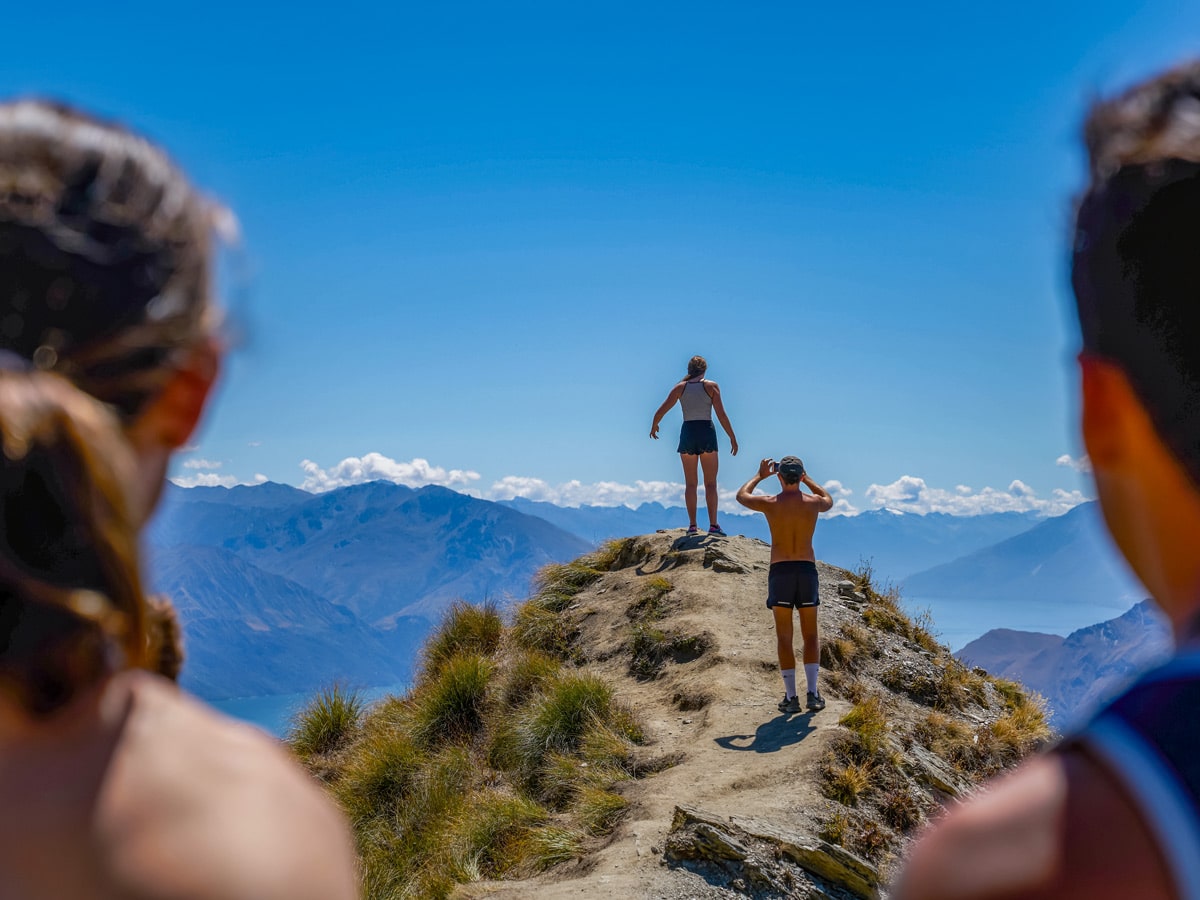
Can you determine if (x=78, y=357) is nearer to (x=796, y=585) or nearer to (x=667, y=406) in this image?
(x=796, y=585)

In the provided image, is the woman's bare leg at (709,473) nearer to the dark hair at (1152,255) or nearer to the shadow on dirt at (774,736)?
the shadow on dirt at (774,736)

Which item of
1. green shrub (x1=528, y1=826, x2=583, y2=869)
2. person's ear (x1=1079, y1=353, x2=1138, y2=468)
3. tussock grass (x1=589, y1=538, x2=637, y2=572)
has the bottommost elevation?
green shrub (x1=528, y1=826, x2=583, y2=869)

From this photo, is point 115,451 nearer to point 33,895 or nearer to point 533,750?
point 33,895

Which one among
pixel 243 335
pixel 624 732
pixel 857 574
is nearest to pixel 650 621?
pixel 624 732

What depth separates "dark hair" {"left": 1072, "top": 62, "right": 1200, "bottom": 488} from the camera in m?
0.93

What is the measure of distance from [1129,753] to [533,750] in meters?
9.77

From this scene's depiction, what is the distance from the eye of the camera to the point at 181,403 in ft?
3.50

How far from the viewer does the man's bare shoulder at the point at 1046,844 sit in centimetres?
77

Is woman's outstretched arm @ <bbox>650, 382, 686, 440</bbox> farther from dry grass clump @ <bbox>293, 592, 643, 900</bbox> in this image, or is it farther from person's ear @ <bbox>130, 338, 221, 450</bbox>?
person's ear @ <bbox>130, 338, 221, 450</bbox>

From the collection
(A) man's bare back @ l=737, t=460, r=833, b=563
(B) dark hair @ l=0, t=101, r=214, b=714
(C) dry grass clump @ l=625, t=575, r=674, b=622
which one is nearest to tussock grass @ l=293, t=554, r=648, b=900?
(C) dry grass clump @ l=625, t=575, r=674, b=622

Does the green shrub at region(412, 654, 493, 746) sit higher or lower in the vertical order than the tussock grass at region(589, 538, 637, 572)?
lower

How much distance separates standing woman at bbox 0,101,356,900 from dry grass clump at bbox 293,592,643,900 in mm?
7113

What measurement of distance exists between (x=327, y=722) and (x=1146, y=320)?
1296 cm

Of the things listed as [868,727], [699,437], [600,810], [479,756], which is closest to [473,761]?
[479,756]
